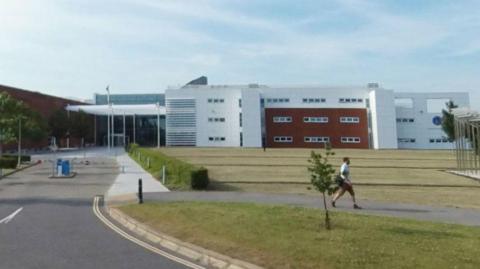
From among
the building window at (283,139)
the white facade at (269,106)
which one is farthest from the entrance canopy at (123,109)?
the building window at (283,139)

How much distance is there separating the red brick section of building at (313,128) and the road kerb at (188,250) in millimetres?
67755

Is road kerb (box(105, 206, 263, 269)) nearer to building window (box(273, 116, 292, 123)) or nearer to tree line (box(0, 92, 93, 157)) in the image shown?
tree line (box(0, 92, 93, 157))

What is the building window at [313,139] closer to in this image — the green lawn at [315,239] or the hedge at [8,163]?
the hedge at [8,163]

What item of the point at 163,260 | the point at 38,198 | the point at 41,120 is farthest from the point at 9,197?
the point at 41,120

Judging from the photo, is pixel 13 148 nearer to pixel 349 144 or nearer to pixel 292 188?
pixel 349 144

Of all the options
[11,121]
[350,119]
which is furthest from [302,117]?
[11,121]

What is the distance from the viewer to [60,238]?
11.1 m

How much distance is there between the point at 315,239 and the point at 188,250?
2335mm

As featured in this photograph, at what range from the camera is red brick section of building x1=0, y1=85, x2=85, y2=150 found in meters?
71.4

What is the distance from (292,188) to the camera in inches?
933

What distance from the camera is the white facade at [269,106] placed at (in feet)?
260

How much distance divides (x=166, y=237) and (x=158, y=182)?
621 inches

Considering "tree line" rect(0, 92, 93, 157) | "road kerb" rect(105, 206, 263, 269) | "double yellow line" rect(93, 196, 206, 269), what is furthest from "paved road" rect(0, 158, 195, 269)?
"tree line" rect(0, 92, 93, 157)

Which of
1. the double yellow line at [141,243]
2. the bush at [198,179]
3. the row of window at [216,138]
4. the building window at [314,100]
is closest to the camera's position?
the double yellow line at [141,243]
